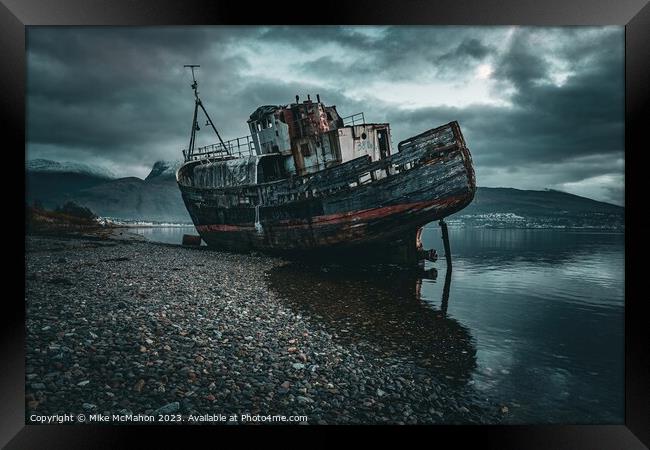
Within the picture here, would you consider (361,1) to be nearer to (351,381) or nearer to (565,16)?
(565,16)

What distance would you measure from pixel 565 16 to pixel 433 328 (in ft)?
18.1

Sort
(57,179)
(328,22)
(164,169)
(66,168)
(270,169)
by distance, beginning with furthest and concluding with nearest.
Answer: (270,169) → (164,169) → (57,179) → (66,168) → (328,22)

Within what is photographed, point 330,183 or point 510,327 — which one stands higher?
point 330,183

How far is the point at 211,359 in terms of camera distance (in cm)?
448

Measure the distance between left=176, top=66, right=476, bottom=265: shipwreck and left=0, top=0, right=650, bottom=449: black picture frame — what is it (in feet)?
7.16

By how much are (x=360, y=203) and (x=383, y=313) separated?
11.7 feet

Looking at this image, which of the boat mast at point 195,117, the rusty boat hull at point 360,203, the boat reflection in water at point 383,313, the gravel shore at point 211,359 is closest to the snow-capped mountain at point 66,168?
the gravel shore at point 211,359

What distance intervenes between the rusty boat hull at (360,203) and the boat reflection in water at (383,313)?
0.84 metres

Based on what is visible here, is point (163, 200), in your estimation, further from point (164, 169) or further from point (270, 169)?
point (270, 169)

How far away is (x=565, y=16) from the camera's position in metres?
4.95

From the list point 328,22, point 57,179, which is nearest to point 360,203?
point 328,22

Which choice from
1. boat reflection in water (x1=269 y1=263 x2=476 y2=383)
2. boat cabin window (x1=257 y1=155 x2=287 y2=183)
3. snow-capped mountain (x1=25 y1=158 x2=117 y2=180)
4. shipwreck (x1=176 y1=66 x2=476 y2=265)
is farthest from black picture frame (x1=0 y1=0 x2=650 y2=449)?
boat cabin window (x1=257 y1=155 x2=287 y2=183)

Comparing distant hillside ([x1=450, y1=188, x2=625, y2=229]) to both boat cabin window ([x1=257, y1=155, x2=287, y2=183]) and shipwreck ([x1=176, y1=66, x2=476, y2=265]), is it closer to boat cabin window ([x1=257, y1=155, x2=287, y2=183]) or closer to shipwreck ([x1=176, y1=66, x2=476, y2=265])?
shipwreck ([x1=176, y1=66, x2=476, y2=265])

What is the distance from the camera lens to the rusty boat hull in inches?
327
